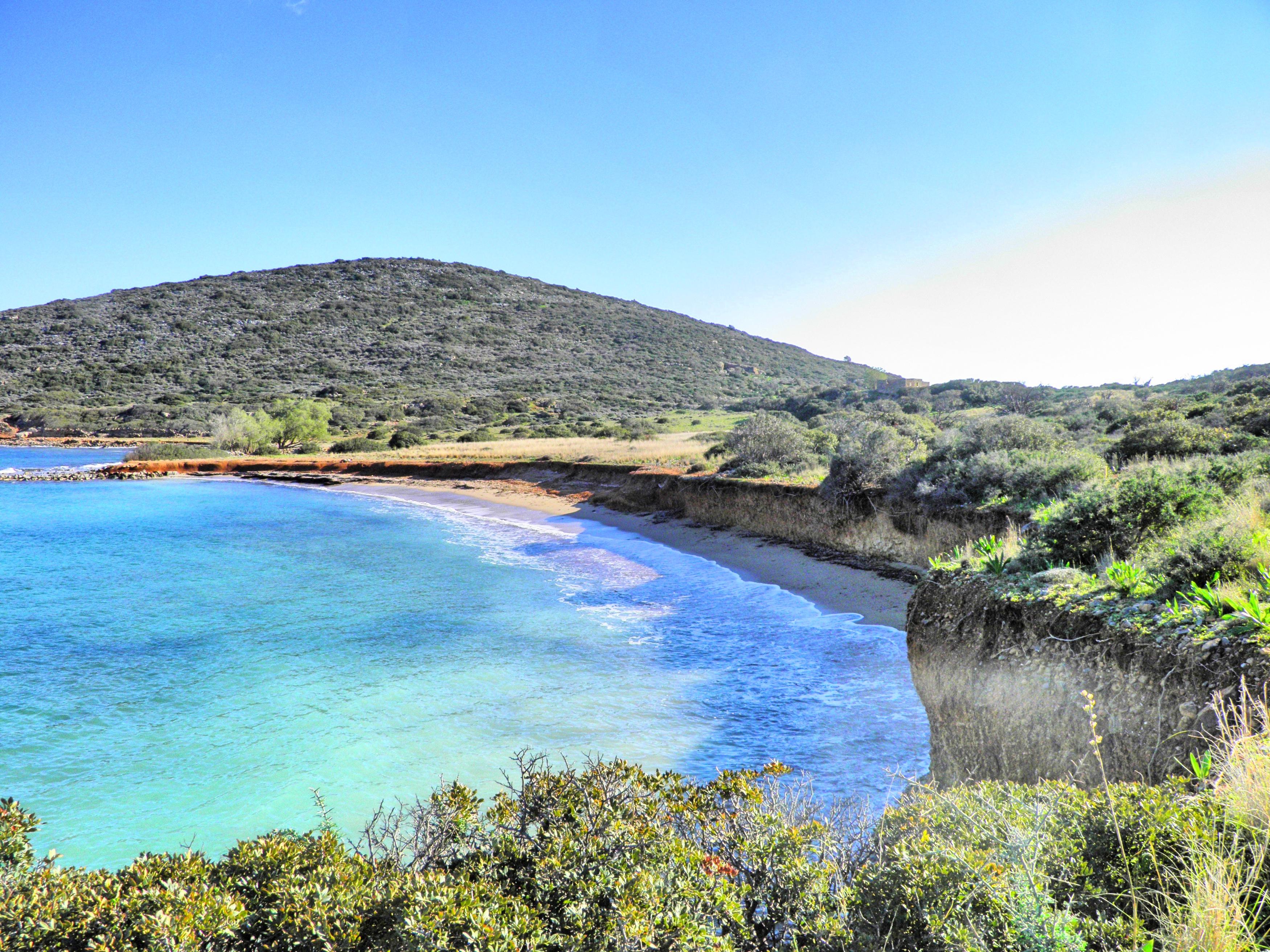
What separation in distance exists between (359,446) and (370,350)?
43.2m

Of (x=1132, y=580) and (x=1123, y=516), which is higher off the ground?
(x=1123, y=516)

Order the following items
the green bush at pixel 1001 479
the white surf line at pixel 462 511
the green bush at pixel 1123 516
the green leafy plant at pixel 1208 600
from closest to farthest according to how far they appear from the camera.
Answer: the green leafy plant at pixel 1208 600 < the green bush at pixel 1123 516 < the green bush at pixel 1001 479 < the white surf line at pixel 462 511

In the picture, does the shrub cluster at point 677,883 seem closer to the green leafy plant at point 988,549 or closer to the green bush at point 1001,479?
the green leafy plant at point 988,549

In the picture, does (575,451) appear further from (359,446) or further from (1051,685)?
(1051,685)

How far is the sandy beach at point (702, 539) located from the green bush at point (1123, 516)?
365cm

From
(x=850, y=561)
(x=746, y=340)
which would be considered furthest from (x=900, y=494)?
(x=746, y=340)

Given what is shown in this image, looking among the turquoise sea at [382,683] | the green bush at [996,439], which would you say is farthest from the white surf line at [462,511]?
the green bush at [996,439]

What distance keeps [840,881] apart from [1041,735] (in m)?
2.49

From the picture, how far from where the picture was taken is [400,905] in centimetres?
261

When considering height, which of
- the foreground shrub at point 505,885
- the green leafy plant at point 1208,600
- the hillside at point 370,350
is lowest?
the foreground shrub at point 505,885

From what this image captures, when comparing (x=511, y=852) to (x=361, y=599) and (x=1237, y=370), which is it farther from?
(x=1237, y=370)

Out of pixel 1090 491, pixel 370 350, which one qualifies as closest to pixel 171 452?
pixel 370 350

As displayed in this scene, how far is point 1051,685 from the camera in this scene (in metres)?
4.84

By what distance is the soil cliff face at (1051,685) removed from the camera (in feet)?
12.4
